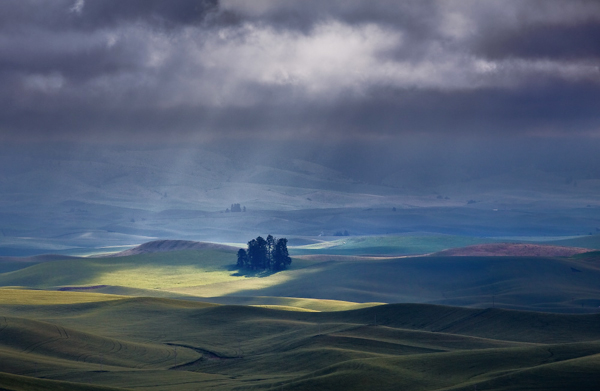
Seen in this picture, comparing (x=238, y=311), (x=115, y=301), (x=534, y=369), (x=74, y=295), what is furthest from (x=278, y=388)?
(x=74, y=295)

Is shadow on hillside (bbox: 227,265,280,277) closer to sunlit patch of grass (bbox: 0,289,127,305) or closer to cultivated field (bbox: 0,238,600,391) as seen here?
cultivated field (bbox: 0,238,600,391)

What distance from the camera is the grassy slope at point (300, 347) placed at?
70.6 metres

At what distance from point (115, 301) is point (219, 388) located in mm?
58409

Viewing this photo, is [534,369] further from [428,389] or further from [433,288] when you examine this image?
[433,288]

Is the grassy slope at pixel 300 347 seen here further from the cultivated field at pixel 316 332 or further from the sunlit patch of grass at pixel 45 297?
the sunlit patch of grass at pixel 45 297

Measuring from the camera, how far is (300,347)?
298ft

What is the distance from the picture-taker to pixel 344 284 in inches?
6604

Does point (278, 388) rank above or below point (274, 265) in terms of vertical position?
below

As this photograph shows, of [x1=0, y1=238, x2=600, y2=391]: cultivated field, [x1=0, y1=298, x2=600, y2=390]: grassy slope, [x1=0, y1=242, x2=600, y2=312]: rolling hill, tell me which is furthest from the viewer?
[x1=0, y1=242, x2=600, y2=312]: rolling hill

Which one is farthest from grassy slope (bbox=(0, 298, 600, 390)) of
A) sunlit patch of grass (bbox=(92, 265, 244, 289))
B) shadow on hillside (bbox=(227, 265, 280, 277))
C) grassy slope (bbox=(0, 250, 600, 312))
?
shadow on hillside (bbox=(227, 265, 280, 277))

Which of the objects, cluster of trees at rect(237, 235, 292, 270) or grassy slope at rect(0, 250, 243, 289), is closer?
grassy slope at rect(0, 250, 243, 289)

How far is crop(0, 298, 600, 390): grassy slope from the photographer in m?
70.6

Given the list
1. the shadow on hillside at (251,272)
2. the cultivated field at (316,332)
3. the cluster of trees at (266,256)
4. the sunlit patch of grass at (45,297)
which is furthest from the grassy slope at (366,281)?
the sunlit patch of grass at (45,297)

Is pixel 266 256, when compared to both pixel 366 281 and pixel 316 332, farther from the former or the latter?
pixel 316 332
